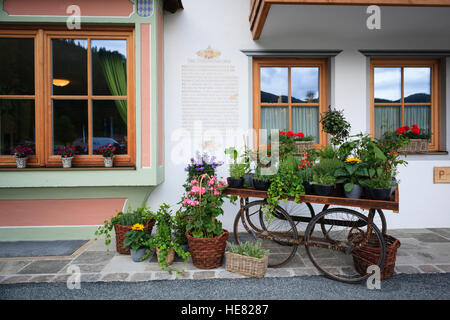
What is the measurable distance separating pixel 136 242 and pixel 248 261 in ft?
4.24

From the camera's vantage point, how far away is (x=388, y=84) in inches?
175

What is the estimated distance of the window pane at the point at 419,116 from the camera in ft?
14.6

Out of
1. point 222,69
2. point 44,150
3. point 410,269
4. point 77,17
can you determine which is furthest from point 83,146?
point 410,269

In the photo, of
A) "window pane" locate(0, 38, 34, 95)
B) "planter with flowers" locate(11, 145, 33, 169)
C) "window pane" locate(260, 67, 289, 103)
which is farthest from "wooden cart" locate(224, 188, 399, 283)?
"window pane" locate(0, 38, 34, 95)

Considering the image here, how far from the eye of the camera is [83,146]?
3.81 metres

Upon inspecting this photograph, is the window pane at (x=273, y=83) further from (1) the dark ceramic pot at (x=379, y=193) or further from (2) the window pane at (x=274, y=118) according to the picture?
(1) the dark ceramic pot at (x=379, y=193)

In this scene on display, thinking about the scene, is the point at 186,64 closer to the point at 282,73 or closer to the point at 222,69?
the point at 222,69

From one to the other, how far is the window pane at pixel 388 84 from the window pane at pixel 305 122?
1.12 meters

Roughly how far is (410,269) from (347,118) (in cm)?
232

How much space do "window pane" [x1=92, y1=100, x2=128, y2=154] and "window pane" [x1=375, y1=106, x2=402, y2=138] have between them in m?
4.05

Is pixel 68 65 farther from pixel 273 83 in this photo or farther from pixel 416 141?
pixel 416 141

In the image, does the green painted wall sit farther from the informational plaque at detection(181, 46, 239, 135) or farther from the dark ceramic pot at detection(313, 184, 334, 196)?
the dark ceramic pot at detection(313, 184, 334, 196)

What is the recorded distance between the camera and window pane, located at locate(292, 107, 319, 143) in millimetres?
4379
